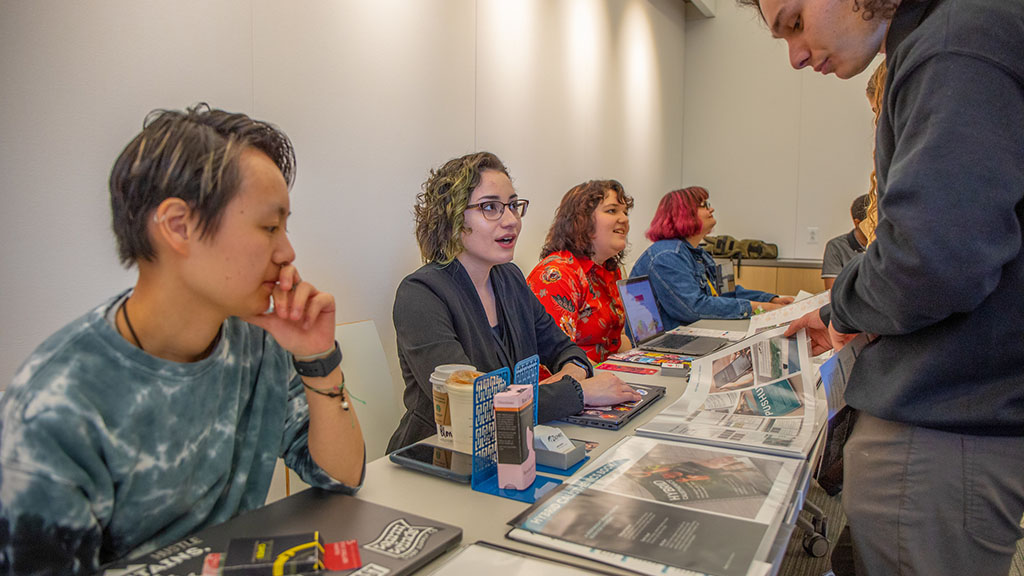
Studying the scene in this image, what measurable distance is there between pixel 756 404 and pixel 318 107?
65.8 inches

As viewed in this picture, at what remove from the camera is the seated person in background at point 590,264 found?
2569 millimetres

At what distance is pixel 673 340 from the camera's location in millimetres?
2473

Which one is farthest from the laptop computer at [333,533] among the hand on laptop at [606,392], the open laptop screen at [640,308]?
the open laptop screen at [640,308]

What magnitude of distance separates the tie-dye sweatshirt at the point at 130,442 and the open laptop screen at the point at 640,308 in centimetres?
161

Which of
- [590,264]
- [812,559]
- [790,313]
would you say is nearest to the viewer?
[790,313]

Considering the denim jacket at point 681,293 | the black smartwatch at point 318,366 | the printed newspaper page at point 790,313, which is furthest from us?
the denim jacket at point 681,293

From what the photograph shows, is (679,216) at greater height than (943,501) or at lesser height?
greater

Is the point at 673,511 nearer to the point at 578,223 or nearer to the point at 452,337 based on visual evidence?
the point at 452,337

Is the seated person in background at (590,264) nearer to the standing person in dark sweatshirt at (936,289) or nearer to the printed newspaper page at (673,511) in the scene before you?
the printed newspaper page at (673,511)

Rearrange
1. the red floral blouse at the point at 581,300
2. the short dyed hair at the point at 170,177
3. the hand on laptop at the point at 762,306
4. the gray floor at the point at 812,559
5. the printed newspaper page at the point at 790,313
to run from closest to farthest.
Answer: the short dyed hair at the point at 170,177 → the printed newspaper page at the point at 790,313 → the gray floor at the point at 812,559 → the red floral blouse at the point at 581,300 → the hand on laptop at the point at 762,306

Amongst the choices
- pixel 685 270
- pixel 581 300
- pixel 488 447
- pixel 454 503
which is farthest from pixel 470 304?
pixel 685 270

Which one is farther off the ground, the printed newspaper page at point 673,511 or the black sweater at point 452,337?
the black sweater at point 452,337

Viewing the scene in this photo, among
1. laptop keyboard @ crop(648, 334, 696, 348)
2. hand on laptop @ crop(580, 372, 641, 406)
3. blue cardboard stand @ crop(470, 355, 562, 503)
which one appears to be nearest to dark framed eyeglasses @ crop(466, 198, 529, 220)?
A: hand on laptop @ crop(580, 372, 641, 406)

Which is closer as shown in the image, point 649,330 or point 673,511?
point 673,511
